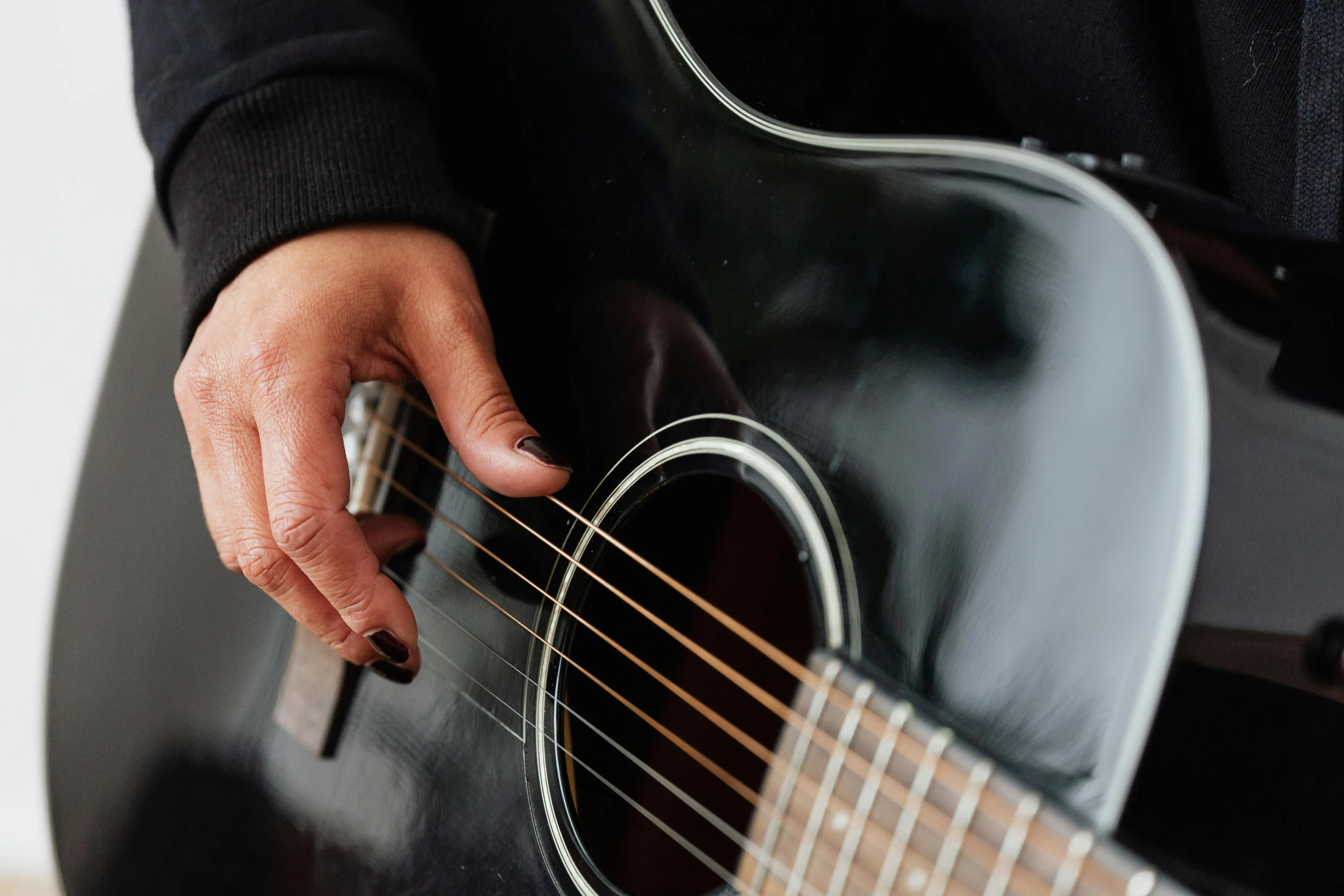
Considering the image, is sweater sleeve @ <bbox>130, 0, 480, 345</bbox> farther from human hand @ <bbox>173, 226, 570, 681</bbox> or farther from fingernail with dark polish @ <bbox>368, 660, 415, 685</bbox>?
fingernail with dark polish @ <bbox>368, 660, 415, 685</bbox>

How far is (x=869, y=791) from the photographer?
380 mm

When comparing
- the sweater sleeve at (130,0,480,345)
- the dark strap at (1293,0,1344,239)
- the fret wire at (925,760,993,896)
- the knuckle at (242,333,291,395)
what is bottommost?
the knuckle at (242,333,291,395)

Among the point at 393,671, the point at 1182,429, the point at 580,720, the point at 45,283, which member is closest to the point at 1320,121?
the point at 1182,429

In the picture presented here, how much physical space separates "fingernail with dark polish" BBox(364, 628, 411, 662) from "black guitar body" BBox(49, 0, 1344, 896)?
1.7 inches

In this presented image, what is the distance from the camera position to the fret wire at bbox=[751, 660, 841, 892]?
402mm

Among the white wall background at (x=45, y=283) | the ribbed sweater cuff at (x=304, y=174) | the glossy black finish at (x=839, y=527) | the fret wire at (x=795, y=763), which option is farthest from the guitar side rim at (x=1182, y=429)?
the white wall background at (x=45, y=283)

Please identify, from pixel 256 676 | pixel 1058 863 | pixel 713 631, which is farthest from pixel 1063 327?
pixel 256 676

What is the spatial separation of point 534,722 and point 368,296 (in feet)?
0.94

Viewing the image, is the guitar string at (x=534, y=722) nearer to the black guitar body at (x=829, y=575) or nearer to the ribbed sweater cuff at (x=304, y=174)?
the black guitar body at (x=829, y=575)

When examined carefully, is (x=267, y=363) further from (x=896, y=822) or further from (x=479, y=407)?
(x=896, y=822)

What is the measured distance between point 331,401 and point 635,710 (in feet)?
0.86

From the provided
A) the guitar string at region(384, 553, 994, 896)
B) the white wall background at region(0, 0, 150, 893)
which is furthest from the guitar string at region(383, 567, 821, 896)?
the white wall background at region(0, 0, 150, 893)

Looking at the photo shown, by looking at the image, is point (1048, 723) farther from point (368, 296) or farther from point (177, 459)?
point (177, 459)

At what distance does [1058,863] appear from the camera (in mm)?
331
